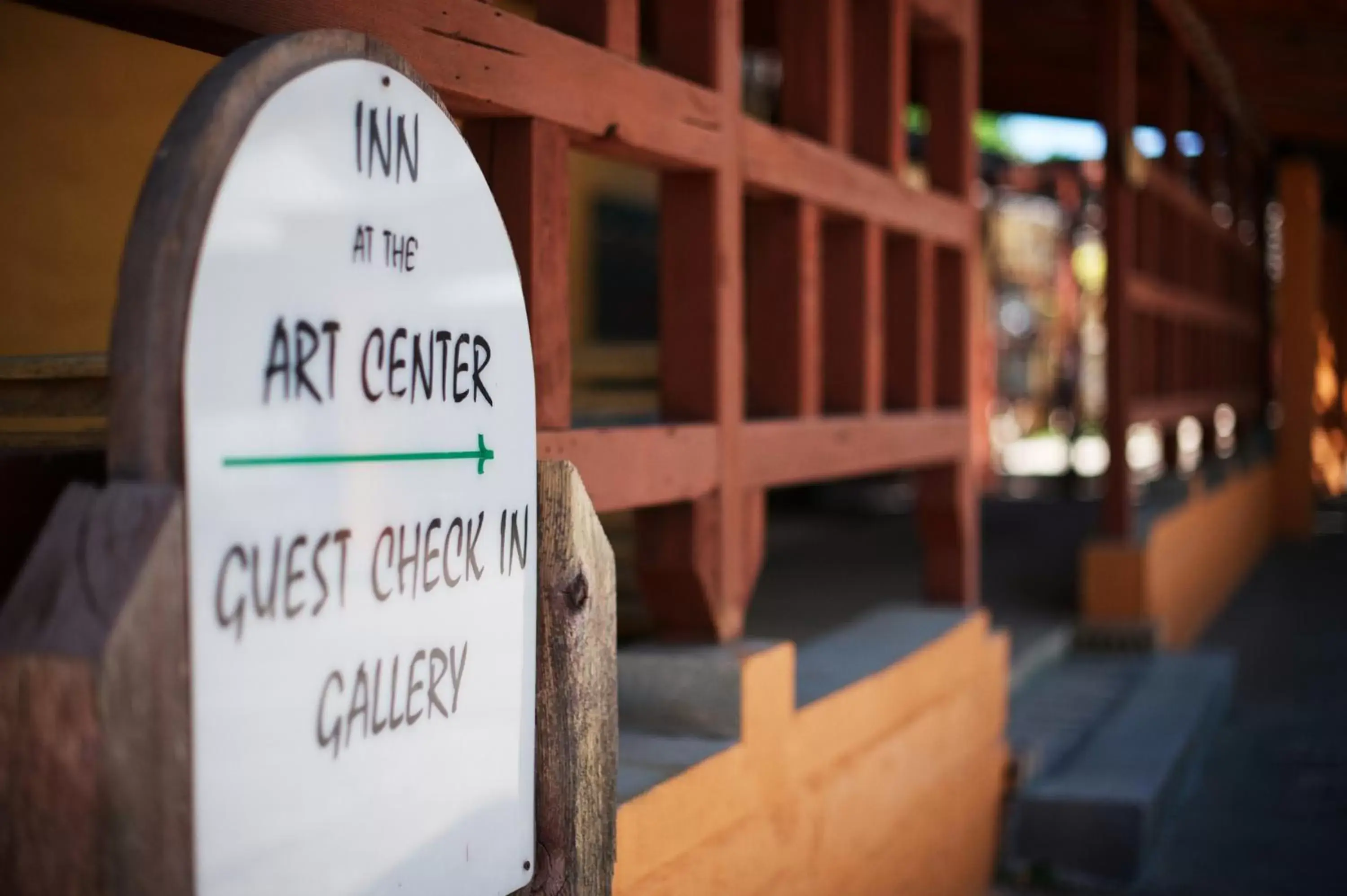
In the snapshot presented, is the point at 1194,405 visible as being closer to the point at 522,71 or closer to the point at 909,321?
the point at 909,321

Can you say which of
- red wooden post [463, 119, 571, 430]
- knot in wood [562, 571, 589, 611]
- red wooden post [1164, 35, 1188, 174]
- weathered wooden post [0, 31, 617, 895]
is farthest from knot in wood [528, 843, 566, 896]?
red wooden post [1164, 35, 1188, 174]

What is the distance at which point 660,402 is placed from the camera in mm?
2760

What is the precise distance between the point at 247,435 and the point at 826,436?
206 centimetres

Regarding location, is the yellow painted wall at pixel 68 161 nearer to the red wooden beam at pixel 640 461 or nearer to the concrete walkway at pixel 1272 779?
the red wooden beam at pixel 640 461

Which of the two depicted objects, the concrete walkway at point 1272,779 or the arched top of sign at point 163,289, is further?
the concrete walkway at point 1272,779

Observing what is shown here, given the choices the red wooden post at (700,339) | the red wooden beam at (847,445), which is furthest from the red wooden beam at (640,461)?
the red wooden beam at (847,445)

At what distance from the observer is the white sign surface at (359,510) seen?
4.26 ft

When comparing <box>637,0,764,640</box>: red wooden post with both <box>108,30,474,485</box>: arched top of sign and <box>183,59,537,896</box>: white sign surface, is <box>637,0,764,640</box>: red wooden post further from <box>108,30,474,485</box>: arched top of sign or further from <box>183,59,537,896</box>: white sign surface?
<box>108,30,474,485</box>: arched top of sign

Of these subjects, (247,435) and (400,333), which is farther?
(400,333)

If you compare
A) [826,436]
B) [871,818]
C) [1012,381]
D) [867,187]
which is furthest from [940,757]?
[1012,381]

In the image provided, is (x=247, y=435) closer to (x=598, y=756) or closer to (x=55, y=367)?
(x=55, y=367)

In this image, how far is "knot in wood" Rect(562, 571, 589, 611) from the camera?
1825 mm

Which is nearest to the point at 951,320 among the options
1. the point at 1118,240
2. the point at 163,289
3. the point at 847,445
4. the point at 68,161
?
the point at 847,445

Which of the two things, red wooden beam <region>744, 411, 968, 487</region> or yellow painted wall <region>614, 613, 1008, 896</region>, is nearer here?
Answer: yellow painted wall <region>614, 613, 1008, 896</region>
